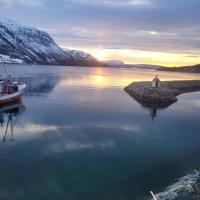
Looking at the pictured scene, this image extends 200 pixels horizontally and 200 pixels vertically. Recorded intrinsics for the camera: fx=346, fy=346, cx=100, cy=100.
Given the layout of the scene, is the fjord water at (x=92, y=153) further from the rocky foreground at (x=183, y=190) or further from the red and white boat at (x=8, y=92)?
the red and white boat at (x=8, y=92)

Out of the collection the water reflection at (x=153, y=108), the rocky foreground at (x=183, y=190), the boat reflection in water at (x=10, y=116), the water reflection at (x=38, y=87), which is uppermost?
the rocky foreground at (x=183, y=190)

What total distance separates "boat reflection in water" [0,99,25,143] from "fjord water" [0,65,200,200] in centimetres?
9

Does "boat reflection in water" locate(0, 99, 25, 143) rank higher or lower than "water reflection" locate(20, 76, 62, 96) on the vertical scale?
higher

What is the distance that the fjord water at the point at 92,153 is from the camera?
19.3 m

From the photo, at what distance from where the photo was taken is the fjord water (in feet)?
63.4

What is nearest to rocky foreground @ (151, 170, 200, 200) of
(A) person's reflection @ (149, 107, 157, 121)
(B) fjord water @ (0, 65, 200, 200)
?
(B) fjord water @ (0, 65, 200, 200)

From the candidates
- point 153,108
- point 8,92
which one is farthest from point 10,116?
point 153,108

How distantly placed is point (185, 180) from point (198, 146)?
1017 cm

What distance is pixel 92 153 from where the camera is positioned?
25.8 m

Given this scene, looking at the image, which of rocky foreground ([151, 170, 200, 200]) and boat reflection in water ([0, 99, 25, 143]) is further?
boat reflection in water ([0, 99, 25, 143])

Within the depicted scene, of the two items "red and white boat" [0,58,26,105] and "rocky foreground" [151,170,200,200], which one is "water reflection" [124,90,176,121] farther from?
"rocky foreground" [151,170,200,200]

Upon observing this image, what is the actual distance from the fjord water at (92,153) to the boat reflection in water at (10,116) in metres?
0.09

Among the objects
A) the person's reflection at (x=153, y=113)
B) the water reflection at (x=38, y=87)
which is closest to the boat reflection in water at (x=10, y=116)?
the water reflection at (x=38, y=87)

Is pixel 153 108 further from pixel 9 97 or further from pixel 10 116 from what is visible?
pixel 10 116
